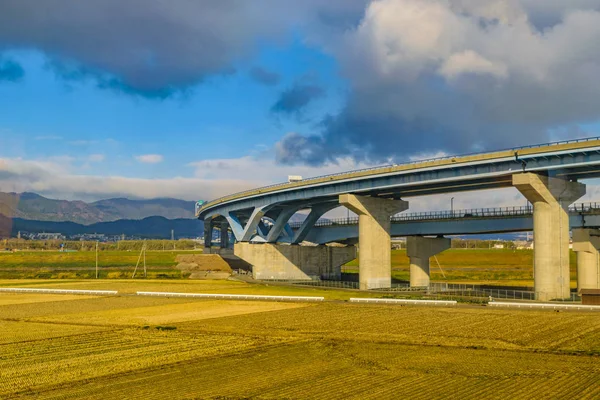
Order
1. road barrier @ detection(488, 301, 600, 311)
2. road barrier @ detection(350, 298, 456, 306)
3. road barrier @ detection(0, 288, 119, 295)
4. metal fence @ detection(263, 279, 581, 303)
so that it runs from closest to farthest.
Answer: road barrier @ detection(488, 301, 600, 311) < road barrier @ detection(350, 298, 456, 306) < metal fence @ detection(263, 279, 581, 303) < road barrier @ detection(0, 288, 119, 295)

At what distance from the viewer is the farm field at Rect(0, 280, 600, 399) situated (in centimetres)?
2598

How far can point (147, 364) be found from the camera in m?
31.5

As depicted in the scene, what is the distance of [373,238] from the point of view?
3644 inches

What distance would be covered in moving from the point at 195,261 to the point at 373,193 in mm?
65322

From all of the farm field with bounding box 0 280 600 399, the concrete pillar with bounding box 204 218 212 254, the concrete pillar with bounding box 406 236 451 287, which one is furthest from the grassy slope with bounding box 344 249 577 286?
the farm field with bounding box 0 280 600 399

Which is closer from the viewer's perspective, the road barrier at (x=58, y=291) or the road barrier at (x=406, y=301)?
the road barrier at (x=406, y=301)

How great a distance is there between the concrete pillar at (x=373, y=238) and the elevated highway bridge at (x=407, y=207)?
147 mm

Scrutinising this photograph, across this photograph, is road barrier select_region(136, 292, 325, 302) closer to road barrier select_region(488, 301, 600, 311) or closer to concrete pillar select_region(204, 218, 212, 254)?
road barrier select_region(488, 301, 600, 311)

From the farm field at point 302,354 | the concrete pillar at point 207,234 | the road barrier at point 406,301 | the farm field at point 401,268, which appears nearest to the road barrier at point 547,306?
the farm field at point 302,354

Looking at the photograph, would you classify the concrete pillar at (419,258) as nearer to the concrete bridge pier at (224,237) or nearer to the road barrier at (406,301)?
the road barrier at (406,301)

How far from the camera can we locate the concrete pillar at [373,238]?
300 feet

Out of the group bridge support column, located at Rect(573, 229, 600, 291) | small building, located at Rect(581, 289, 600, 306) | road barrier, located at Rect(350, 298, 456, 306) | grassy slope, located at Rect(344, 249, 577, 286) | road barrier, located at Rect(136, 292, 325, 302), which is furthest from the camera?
grassy slope, located at Rect(344, 249, 577, 286)

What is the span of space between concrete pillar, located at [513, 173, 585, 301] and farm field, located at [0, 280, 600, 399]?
1395 centimetres

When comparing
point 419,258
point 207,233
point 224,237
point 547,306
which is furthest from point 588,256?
point 224,237
